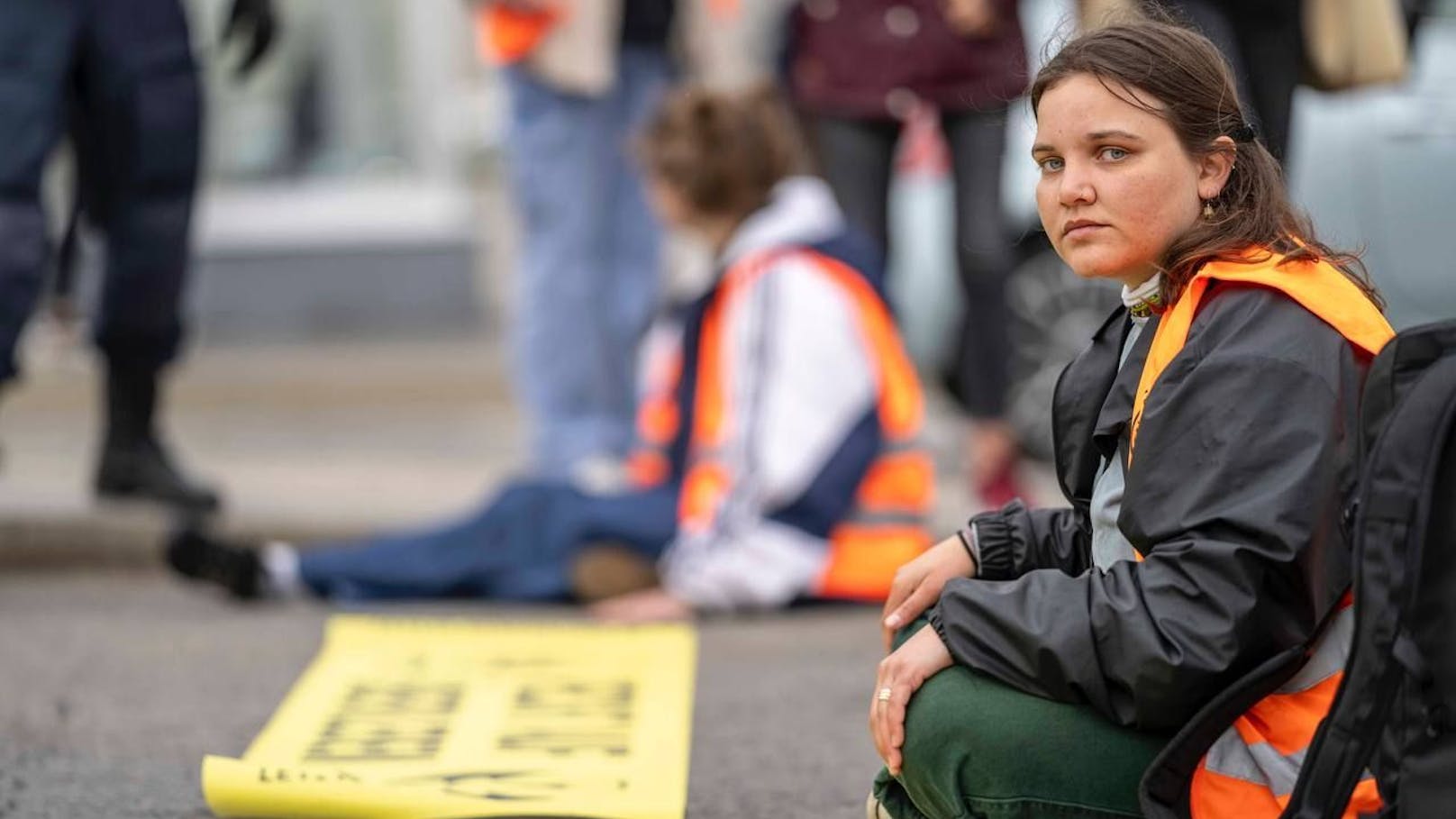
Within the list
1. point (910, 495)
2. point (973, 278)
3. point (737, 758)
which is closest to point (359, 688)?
point (737, 758)

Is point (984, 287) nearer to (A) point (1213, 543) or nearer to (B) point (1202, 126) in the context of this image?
(B) point (1202, 126)

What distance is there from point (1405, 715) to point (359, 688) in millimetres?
2299

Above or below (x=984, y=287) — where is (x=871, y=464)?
below

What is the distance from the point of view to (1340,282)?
2.34 metres

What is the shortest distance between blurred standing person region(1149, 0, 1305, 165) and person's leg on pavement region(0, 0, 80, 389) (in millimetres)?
2507

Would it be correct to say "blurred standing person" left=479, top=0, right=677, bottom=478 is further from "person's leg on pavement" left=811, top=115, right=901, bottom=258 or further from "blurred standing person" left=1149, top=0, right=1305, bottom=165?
"blurred standing person" left=1149, top=0, right=1305, bottom=165

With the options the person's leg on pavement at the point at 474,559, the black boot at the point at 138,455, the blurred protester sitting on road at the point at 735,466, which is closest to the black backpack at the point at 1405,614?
the blurred protester sitting on road at the point at 735,466

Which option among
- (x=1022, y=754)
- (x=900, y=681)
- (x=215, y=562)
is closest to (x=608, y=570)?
(x=215, y=562)

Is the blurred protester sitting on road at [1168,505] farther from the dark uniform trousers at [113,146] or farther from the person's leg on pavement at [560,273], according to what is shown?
the person's leg on pavement at [560,273]

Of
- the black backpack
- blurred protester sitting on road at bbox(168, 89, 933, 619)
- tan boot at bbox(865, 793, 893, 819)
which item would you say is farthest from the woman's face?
blurred protester sitting on road at bbox(168, 89, 933, 619)

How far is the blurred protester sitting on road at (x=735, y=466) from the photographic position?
15.5ft

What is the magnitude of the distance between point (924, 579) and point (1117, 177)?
549 millimetres

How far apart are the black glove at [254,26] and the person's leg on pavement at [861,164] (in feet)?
4.60

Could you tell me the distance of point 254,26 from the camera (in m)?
5.19
